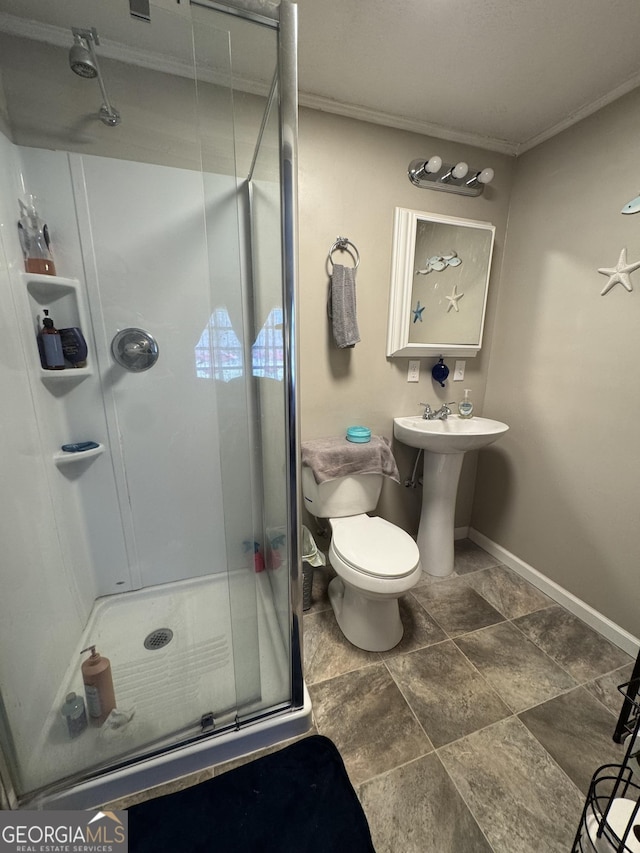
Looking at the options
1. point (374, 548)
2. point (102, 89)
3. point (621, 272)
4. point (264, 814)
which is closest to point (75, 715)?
point (264, 814)

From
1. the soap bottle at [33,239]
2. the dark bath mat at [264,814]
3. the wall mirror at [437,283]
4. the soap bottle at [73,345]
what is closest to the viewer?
the dark bath mat at [264,814]

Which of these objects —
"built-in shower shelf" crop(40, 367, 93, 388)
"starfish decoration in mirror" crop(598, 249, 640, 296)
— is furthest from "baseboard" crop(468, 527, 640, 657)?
"built-in shower shelf" crop(40, 367, 93, 388)

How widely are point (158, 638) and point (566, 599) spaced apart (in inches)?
75.5

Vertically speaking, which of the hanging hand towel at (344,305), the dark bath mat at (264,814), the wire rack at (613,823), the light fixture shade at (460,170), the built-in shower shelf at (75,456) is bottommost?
the dark bath mat at (264,814)

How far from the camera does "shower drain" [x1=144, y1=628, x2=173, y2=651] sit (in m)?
1.30

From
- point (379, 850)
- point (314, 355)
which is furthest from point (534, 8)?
point (379, 850)

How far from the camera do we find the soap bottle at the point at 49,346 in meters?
1.18

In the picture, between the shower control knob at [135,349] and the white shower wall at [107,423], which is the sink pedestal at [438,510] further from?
the shower control knob at [135,349]

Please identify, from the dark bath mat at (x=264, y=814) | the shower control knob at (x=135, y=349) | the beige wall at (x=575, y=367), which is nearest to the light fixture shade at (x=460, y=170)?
the beige wall at (x=575, y=367)

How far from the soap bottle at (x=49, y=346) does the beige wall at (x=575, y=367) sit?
2.15 m

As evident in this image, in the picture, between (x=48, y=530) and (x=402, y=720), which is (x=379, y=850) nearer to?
(x=402, y=720)

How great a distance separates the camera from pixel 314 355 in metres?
1.65

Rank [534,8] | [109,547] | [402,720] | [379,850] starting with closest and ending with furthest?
[379,850]
[534,8]
[402,720]
[109,547]

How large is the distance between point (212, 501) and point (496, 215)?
2152 millimetres
